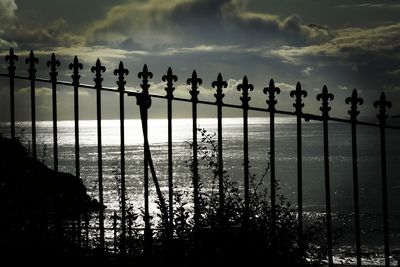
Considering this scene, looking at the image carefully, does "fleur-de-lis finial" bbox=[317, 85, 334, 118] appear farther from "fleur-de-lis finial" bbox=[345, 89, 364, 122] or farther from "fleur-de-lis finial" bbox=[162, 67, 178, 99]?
"fleur-de-lis finial" bbox=[162, 67, 178, 99]

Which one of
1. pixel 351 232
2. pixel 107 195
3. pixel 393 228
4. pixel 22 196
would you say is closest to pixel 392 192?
pixel 393 228

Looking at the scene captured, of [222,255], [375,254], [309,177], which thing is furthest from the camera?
[309,177]

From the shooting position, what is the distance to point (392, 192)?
66.7 m

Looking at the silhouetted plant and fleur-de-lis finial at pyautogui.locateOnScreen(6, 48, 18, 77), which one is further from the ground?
fleur-de-lis finial at pyautogui.locateOnScreen(6, 48, 18, 77)

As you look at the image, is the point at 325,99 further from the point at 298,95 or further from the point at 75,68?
the point at 75,68

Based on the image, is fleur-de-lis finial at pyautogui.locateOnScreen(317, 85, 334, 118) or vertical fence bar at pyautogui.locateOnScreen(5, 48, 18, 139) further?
vertical fence bar at pyautogui.locateOnScreen(5, 48, 18, 139)

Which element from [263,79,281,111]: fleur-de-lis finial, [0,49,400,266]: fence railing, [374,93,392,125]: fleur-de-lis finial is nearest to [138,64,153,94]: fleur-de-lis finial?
[0,49,400,266]: fence railing

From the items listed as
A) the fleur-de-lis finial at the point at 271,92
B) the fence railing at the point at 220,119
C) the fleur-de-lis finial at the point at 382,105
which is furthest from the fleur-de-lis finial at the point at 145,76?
the fleur-de-lis finial at the point at 382,105

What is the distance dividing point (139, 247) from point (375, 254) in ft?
91.6

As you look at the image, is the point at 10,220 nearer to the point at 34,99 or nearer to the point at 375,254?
the point at 34,99

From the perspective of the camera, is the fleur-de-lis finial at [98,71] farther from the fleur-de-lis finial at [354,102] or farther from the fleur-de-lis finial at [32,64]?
the fleur-de-lis finial at [354,102]

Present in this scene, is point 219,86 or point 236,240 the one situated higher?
point 219,86

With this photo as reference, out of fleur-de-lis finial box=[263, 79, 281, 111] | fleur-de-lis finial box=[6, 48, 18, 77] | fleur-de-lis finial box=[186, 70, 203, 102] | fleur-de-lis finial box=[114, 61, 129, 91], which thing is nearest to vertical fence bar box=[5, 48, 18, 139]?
fleur-de-lis finial box=[6, 48, 18, 77]

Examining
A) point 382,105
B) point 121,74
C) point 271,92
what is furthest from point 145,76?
point 382,105
